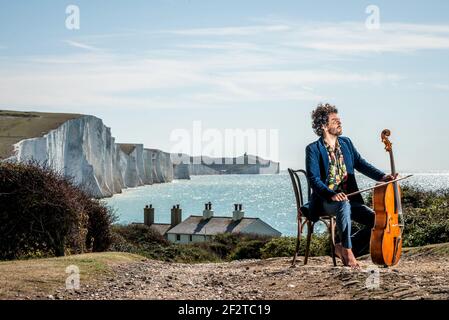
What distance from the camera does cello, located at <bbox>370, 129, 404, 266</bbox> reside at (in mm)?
10828

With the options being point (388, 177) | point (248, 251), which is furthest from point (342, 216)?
point (248, 251)

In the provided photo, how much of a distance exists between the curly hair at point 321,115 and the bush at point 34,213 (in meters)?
7.90

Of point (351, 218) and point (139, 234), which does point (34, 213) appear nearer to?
point (351, 218)

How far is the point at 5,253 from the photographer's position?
1659 centimetres

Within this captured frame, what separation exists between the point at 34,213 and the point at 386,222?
29.9 ft

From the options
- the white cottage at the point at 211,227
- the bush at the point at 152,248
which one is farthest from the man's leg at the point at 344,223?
the white cottage at the point at 211,227

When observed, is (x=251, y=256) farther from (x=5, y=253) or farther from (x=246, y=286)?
(x=246, y=286)

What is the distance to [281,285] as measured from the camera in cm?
1058

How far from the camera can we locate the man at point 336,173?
1079 cm

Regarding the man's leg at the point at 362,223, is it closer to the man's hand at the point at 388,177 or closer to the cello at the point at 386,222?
the cello at the point at 386,222

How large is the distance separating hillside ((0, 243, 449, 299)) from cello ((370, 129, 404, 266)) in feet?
0.94

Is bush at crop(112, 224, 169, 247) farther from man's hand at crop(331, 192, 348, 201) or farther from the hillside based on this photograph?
man's hand at crop(331, 192, 348, 201)

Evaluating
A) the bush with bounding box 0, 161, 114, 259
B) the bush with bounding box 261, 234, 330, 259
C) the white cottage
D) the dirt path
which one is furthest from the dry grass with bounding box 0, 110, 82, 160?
the dirt path
